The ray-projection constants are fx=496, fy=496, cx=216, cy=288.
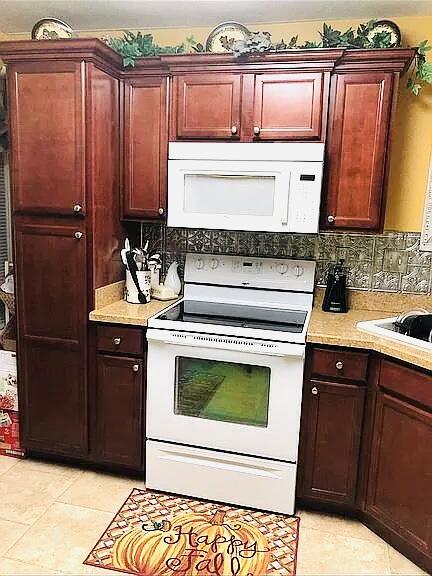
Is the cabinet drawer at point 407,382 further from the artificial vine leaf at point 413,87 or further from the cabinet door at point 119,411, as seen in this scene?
the artificial vine leaf at point 413,87

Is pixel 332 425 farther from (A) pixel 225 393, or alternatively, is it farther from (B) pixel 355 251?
(B) pixel 355 251

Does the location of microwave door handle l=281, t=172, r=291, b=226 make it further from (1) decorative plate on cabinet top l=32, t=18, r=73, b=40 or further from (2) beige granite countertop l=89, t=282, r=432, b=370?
(1) decorative plate on cabinet top l=32, t=18, r=73, b=40

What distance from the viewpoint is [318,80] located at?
7.82 ft

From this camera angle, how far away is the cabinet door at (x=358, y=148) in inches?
93.2

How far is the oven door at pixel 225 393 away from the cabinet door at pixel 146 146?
751 mm

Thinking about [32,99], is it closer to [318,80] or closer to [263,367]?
[318,80]

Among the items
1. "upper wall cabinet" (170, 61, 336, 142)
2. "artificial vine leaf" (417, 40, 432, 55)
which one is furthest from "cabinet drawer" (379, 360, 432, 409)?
"artificial vine leaf" (417, 40, 432, 55)

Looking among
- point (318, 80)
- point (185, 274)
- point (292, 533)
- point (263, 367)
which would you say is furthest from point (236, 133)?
point (292, 533)

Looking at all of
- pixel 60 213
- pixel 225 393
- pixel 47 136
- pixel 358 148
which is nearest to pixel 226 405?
pixel 225 393

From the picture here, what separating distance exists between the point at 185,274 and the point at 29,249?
873mm

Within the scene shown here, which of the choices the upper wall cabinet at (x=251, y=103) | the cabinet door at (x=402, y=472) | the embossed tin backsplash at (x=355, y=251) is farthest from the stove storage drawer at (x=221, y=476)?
the upper wall cabinet at (x=251, y=103)

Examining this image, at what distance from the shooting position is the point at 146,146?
2.65m

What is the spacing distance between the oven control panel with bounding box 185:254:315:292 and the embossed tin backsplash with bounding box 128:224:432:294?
9cm

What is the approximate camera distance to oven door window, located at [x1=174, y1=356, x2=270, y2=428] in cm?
239
